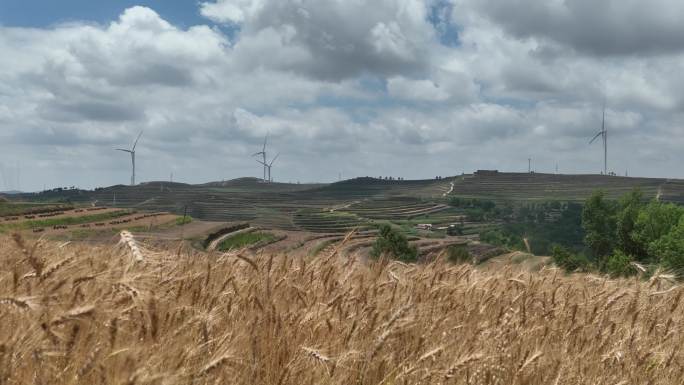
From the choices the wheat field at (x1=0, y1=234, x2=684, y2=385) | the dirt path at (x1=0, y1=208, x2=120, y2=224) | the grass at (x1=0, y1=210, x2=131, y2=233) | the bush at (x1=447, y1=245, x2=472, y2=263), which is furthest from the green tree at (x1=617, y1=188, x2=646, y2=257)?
the dirt path at (x1=0, y1=208, x2=120, y2=224)

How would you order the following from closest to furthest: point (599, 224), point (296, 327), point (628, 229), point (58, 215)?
point (296, 327) → point (628, 229) → point (599, 224) → point (58, 215)

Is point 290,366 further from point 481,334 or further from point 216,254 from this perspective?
point 216,254

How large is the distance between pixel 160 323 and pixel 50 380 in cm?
80

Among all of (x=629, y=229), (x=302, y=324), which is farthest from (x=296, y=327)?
(x=629, y=229)

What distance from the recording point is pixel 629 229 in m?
84.5

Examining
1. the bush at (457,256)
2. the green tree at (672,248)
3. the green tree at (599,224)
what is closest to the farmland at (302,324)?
the bush at (457,256)

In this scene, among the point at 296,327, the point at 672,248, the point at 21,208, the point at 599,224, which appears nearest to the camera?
the point at 296,327

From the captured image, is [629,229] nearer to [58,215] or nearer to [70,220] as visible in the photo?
[70,220]

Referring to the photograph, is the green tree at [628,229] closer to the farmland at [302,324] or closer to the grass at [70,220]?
the farmland at [302,324]

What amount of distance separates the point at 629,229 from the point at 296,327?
289 feet

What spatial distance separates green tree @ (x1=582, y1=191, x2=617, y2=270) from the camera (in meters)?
87.8

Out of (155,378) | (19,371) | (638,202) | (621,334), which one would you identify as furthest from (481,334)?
(638,202)

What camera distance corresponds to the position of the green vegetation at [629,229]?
70312mm

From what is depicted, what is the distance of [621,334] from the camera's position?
6.55 metres
